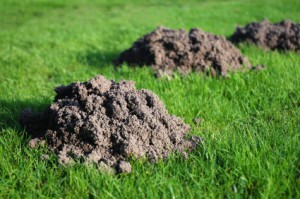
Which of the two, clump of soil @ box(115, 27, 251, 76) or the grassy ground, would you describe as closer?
the grassy ground

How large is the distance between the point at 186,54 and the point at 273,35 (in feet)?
7.40

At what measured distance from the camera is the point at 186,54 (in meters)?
5.46

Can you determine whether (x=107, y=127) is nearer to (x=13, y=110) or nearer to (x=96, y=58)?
(x=13, y=110)

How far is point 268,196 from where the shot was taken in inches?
95.5

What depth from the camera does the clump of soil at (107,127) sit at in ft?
9.92

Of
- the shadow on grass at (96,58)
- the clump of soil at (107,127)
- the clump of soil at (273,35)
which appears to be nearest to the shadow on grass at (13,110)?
the clump of soil at (107,127)

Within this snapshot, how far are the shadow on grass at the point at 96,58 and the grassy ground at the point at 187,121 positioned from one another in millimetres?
20

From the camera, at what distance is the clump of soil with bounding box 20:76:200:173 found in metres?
3.02

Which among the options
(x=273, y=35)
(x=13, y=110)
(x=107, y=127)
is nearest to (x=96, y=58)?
(x=13, y=110)

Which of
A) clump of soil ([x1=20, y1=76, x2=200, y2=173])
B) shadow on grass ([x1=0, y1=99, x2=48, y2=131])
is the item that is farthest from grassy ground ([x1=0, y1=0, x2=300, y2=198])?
clump of soil ([x1=20, y1=76, x2=200, y2=173])

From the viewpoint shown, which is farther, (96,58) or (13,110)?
(96,58)

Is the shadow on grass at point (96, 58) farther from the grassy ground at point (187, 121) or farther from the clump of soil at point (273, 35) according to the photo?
the clump of soil at point (273, 35)

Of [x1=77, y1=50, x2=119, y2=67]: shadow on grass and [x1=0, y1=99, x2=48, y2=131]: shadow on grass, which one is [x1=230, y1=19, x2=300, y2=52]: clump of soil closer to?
[x1=77, y1=50, x2=119, y2=67]: shadow on grass

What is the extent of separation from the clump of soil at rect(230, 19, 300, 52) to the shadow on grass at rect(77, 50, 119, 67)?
2.73m
